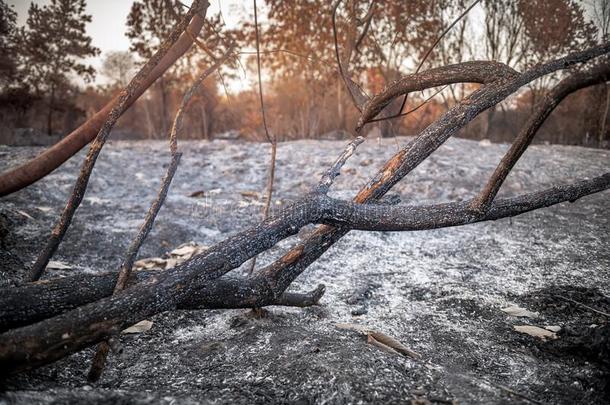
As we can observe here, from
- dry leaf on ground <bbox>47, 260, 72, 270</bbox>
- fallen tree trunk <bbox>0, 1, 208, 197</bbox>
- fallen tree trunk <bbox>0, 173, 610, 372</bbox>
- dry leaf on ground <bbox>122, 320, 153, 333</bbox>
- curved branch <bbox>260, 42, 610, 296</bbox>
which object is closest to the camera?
fallen tree trunk <bbox>0, 173, 610, 372</bbox>

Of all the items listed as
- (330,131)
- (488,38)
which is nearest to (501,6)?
(488,38)

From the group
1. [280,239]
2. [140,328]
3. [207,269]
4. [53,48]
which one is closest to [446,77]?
[280,239]

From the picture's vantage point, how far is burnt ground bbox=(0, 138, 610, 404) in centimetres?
140

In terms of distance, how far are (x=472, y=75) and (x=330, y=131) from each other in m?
11.6

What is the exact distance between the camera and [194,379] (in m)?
1.50

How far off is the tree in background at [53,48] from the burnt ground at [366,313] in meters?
9.24

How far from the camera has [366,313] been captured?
2.19 metres

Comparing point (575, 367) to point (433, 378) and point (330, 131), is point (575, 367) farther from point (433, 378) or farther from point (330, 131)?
point (330, 131)

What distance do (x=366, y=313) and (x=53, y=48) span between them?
15.5 meters

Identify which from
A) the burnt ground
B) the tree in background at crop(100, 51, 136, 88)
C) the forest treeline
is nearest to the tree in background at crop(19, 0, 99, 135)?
the forest treeline

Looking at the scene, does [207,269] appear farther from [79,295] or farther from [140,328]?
[140,328]

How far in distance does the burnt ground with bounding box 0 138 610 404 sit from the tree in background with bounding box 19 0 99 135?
30.3 feet

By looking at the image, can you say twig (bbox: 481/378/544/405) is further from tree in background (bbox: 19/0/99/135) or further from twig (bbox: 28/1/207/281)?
tree in background (bbox: 19/0/99/135)

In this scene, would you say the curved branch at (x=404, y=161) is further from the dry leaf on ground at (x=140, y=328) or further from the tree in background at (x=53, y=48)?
the tree in background at (x=53, y=48)
